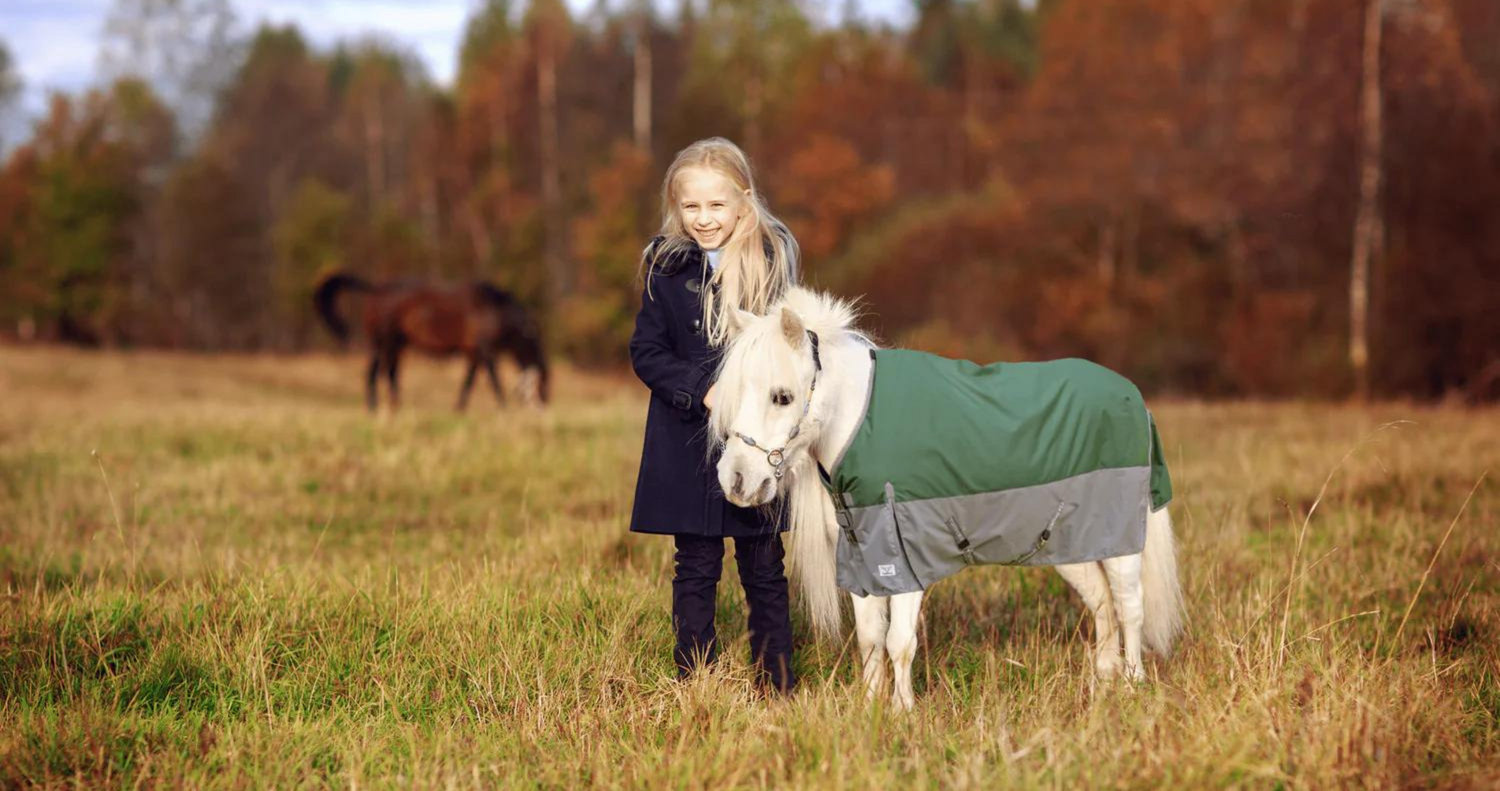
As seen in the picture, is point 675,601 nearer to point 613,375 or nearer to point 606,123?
point 613,375

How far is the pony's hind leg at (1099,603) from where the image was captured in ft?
12.3

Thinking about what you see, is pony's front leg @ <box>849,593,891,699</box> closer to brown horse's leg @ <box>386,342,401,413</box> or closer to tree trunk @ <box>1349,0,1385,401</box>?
brown horse's leg @ <box>386,342,401,413</box>

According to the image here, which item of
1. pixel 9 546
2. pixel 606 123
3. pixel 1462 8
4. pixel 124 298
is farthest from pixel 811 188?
pixel 9 546

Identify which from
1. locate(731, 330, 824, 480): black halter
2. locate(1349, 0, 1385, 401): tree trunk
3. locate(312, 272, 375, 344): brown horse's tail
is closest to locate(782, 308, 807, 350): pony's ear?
locate(731, 330, 824, 480): black halter

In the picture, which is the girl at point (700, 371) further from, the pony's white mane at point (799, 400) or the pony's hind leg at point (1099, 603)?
the pony's hind leg at point (1099, 603)

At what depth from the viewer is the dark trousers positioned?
355 cm

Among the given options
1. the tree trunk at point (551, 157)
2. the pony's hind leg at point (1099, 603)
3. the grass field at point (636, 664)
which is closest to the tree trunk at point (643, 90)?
the tree trunk at point (551, 157)

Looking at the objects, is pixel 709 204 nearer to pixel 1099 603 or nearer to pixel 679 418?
pixel 679 418

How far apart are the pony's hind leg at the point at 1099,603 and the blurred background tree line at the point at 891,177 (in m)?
11.7

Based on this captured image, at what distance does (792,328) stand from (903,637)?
1.06 m

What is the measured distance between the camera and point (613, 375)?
2400 centimetres

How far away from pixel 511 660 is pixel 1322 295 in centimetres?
1888

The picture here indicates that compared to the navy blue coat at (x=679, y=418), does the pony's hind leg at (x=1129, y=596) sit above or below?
below

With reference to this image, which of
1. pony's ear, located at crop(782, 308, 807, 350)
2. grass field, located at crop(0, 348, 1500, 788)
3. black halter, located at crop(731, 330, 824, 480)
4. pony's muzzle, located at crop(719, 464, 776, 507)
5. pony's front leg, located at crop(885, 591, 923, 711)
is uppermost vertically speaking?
pony's ear, located at crop(782, 308, 807, 350)
